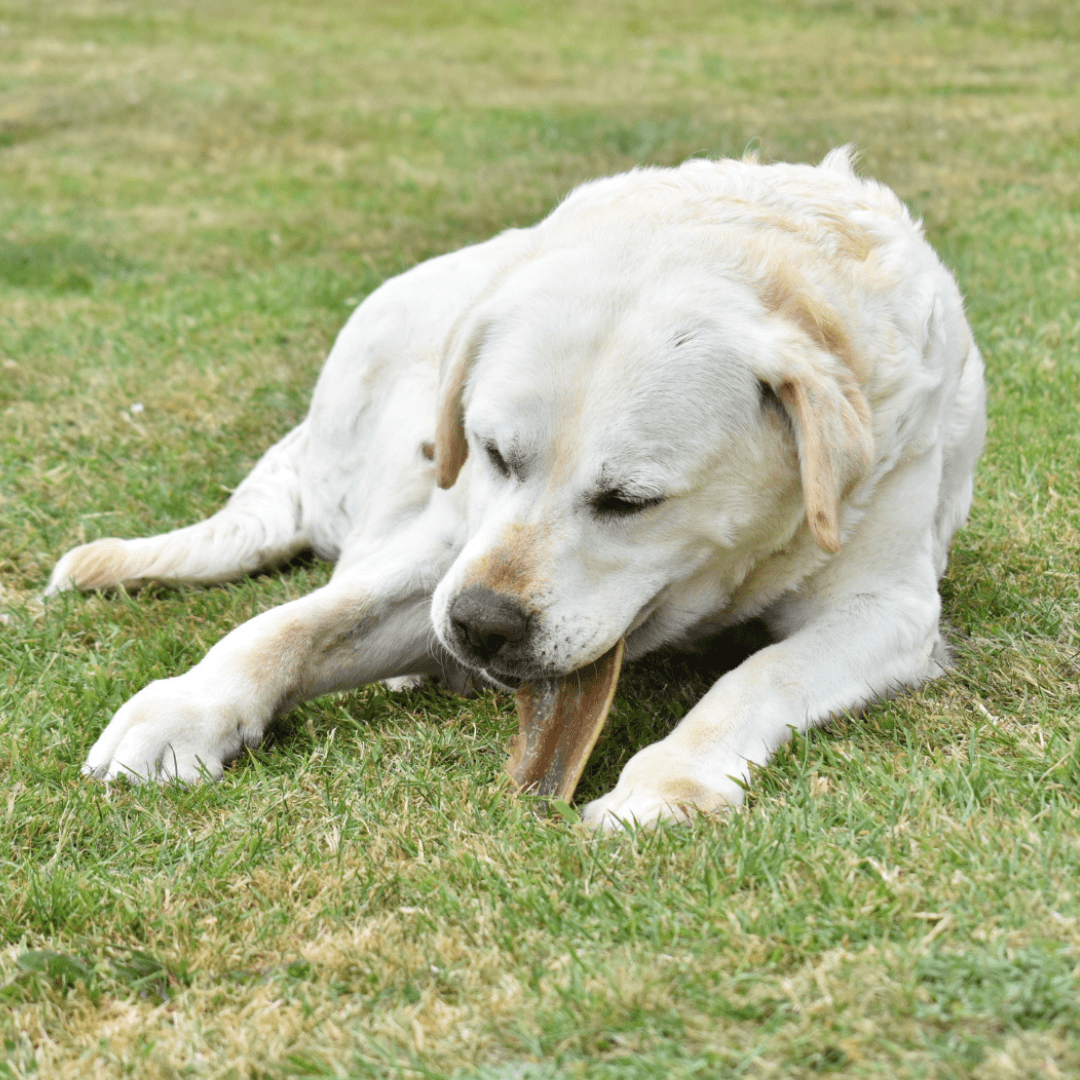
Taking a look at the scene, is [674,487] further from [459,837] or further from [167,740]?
[167,740]

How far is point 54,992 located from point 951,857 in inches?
60.5

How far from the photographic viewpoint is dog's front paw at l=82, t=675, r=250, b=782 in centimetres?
269

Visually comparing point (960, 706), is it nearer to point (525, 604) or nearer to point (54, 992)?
point (525, 604)

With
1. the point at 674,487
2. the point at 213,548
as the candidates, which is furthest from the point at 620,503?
the point at 213,548

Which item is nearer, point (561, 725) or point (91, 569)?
point (561, 725)

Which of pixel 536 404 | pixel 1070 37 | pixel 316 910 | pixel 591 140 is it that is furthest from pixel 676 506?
pixel 1070 37

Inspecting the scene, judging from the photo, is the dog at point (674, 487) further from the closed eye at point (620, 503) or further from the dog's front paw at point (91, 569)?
the dog's front paw at point (91, 569)

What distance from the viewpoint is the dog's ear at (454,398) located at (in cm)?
291

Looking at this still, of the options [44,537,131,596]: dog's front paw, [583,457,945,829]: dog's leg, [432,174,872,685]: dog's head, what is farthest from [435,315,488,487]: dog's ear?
[44,537,131,596]: dog's front paw

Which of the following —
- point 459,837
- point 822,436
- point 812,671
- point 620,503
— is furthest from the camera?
point 812,671

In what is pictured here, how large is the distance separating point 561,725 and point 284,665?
2.27 feet

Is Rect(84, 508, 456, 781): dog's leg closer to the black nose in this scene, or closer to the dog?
the dog

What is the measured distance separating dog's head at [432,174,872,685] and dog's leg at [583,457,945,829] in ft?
0.75

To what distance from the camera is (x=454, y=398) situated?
3.00 metres
